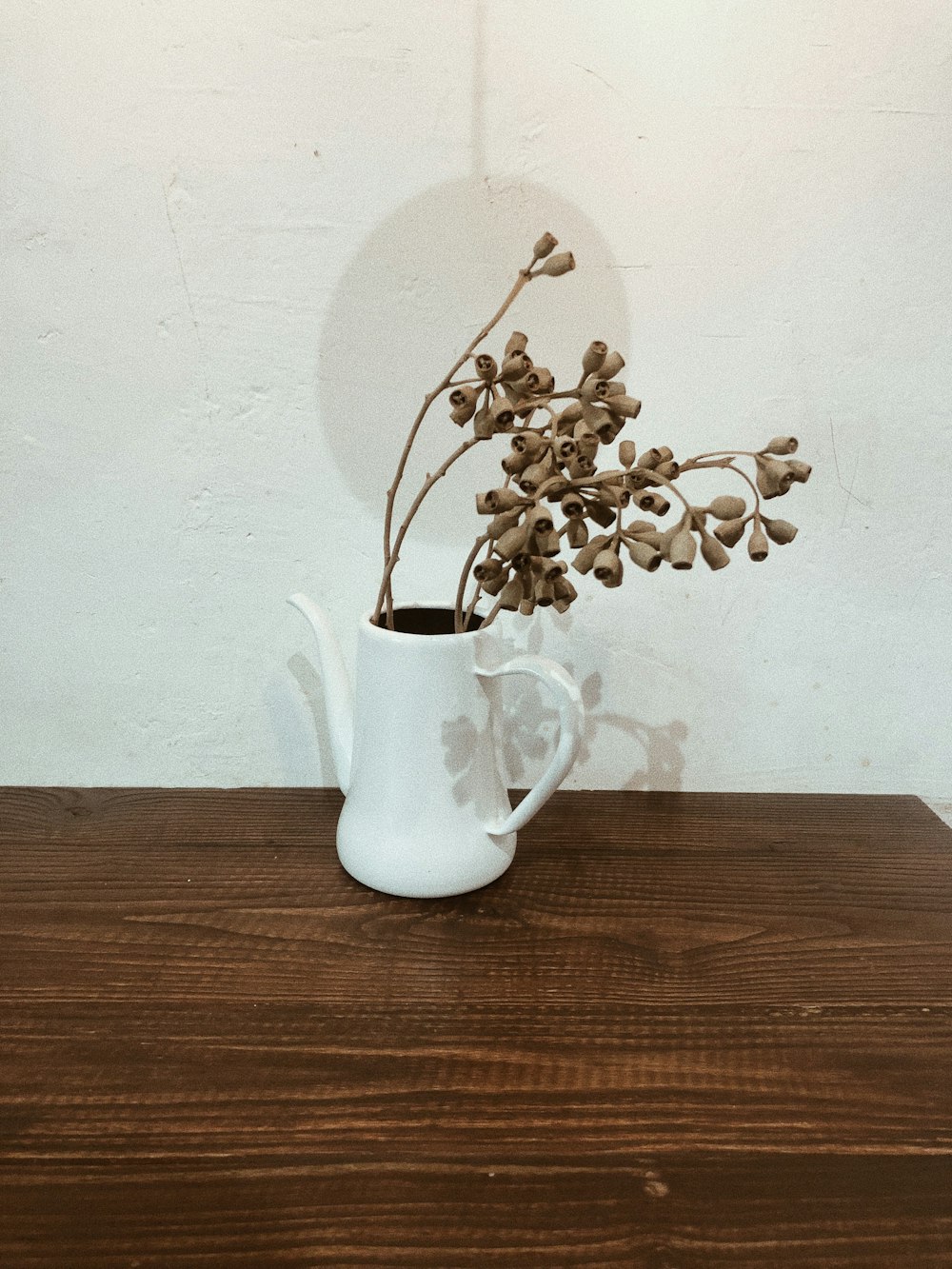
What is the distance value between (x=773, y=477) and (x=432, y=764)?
1.02ft

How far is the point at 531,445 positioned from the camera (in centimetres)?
62

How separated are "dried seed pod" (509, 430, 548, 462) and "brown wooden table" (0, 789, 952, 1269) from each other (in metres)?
0.35

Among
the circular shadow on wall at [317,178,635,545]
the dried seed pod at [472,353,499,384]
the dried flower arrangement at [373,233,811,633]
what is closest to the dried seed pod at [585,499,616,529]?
the dried flower arrangement at [373,233,811,633]

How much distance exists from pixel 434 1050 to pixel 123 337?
63 cm

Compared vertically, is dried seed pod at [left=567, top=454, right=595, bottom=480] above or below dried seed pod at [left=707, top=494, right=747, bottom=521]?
above

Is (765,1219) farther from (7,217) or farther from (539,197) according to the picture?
(7,217)

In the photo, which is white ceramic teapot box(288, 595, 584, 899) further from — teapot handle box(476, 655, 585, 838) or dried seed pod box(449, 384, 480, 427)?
dried seed pod box(449, 384, 480, 427)

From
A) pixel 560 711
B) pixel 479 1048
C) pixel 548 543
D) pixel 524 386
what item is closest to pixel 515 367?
pixel 524 386

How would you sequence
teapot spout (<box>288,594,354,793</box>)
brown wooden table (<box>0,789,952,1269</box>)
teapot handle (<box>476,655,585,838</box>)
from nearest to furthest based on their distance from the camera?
brown wooden table (<box>0,789,952,1269</box>)
teapot handle (<box>476,655,585,838</box>)
teapot spout (<box>288,594,354,793</box>)

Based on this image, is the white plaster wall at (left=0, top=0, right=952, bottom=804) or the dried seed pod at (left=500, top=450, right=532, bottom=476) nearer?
the dried seed pod at (left=500, top=450, right=532, bottom=476)

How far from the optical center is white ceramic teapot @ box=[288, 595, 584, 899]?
703 millimetres

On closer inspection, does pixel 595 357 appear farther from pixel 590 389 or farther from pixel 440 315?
pixel 440 315

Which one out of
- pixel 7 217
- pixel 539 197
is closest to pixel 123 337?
pixel 7 217

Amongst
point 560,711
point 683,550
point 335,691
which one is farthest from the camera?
point 335,691
